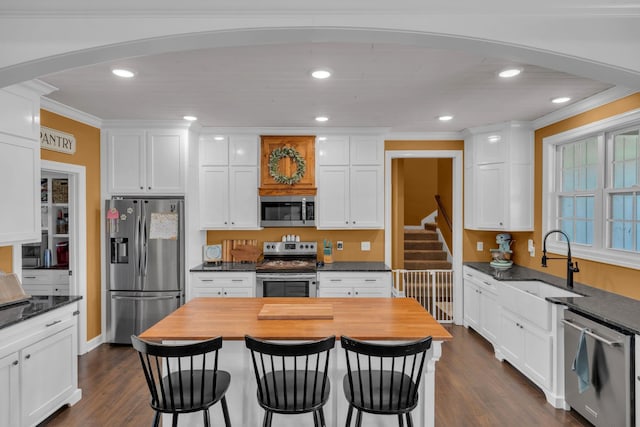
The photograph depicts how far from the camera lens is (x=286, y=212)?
4902 millimetres

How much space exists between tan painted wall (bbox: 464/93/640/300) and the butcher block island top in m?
1.91

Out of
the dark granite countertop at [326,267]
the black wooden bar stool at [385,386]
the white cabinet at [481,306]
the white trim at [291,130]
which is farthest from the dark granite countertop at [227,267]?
the white cabinet at [481,306]

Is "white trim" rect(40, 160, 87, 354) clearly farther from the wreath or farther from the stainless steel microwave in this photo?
the wreath

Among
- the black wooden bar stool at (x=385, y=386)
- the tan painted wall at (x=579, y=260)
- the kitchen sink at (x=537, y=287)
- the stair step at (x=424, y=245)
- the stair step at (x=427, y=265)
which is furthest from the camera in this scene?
the stair step at (x=424, y=245)

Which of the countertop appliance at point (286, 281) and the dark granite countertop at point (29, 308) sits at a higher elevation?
the dark granite countertop at point (29, 308)

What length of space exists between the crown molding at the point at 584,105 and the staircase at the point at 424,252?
2.92 meters

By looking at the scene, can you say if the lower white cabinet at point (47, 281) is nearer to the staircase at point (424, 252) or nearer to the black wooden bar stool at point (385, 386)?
the black wooden bar stool at point (385, 386)

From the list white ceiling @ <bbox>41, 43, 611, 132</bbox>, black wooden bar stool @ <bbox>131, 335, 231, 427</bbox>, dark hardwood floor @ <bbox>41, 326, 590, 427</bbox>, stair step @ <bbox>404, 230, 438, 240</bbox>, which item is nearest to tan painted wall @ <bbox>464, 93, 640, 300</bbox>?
white ceiling @ <bbox>41, 43, 611, 132</bbox>

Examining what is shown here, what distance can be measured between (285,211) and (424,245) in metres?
3.46

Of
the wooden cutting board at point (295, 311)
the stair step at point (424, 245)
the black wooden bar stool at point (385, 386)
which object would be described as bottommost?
the black wooden bar stool at point (385, 386)

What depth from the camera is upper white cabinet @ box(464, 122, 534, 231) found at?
14.9ft

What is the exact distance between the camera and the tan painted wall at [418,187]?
8.66 m

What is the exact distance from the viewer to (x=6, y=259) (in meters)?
3.11

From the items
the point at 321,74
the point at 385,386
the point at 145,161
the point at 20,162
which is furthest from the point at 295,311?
the point at 145,161
